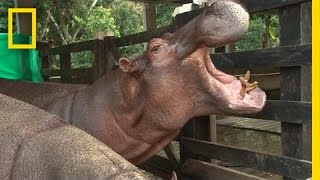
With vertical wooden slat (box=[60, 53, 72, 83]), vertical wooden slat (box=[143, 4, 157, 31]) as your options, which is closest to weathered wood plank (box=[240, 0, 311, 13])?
vertical wooden slat (box=[60, 53, 72, 83])

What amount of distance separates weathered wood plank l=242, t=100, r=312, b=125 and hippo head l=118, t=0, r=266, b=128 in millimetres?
143

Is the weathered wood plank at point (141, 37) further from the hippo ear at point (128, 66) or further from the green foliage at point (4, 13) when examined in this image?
the green foliage at point (4, 13)

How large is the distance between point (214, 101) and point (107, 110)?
0.71 m

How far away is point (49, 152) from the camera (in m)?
1.15

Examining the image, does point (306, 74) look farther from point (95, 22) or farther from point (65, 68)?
point (95, 22)

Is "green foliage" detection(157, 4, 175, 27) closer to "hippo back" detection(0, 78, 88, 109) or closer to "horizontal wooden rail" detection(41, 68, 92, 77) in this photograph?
"horizontal wooden rail" detection(41, 68, 92, 77)

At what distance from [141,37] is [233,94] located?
5.57 feet

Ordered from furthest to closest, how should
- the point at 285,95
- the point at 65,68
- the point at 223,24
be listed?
the point at 65,68, the point at 285,95, the point at 223,24

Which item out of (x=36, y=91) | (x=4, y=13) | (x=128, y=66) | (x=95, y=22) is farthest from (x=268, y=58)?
(x=95, y=22)

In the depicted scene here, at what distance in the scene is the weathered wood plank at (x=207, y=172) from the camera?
9.45 feet

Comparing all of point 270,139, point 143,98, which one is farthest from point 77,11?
point 143,98

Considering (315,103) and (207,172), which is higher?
(315,103)

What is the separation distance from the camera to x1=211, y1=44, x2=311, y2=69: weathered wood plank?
227 cm

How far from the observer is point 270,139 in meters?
6.52
